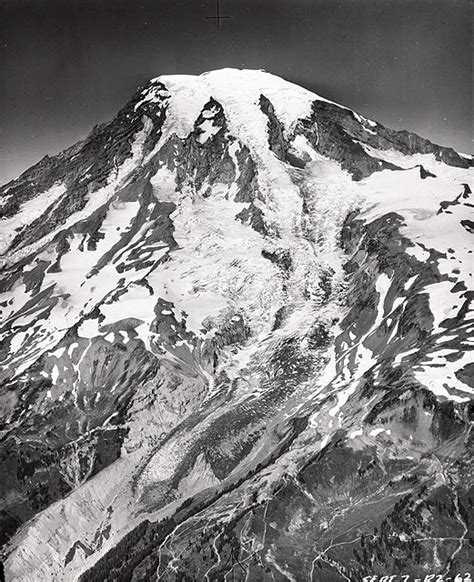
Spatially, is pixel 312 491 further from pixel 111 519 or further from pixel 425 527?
pixel 111 519

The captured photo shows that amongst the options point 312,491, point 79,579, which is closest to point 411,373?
point 312,491

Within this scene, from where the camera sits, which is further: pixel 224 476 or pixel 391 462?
pixel 224 476

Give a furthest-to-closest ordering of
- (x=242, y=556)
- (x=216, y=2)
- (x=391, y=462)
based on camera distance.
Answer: (x=391, y=462) < (x=242, y=556) < (x=216, y=2)

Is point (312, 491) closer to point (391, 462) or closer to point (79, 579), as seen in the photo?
point (391, 462)

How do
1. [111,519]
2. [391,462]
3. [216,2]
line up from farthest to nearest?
[111,519] → [391,462] → [216,2]

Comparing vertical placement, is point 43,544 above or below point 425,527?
below

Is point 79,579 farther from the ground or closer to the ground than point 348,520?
closer to the ground

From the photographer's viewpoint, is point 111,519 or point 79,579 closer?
point 79,579

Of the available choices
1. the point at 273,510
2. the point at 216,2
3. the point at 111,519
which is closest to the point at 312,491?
the point at 273,510

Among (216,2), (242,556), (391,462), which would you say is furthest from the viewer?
(391,462)

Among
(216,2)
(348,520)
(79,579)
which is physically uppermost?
(216,2)
